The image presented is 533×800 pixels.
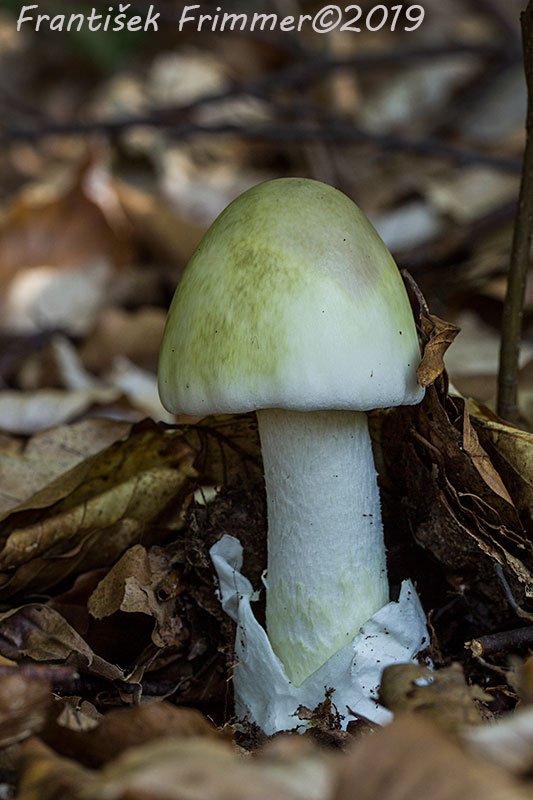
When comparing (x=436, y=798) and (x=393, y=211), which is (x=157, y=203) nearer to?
(x=393, y=211)

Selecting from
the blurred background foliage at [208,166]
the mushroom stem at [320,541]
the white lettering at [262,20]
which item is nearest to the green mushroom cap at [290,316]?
the mushroom stem at [320,541]

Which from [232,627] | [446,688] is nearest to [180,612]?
[232,627]

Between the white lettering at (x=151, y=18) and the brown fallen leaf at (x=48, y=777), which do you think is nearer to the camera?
the brown fallen leaf at (x=48, y=777)

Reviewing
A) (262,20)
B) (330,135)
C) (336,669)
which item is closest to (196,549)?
(336,669)

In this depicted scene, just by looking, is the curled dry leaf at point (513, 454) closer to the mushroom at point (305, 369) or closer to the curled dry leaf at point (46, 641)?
the mushroom at point (305, 369)

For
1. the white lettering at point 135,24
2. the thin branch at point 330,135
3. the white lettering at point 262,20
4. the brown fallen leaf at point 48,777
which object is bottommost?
the brown fallen leaf at point 48,777

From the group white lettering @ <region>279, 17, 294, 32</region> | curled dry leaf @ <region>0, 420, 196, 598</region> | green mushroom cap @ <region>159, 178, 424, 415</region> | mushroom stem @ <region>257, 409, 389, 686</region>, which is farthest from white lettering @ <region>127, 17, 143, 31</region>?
mushroom stem @ <region>257, 409, 389, 686</region>

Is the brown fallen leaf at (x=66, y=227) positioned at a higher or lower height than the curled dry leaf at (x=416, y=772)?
higher

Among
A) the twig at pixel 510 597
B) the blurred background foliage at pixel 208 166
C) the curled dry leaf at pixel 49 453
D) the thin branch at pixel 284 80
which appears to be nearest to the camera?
the twig at pixel 510 597

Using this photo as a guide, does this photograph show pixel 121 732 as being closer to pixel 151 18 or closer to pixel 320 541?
pixel 320 541
